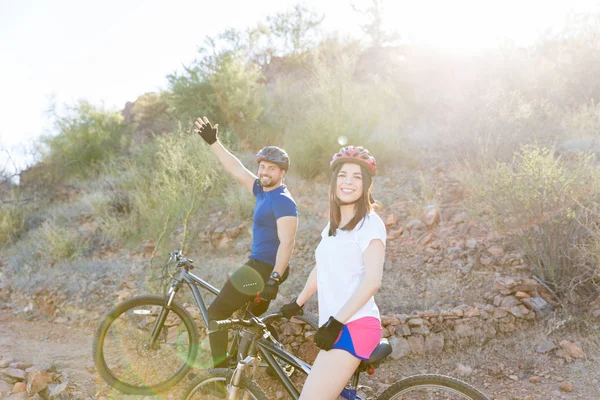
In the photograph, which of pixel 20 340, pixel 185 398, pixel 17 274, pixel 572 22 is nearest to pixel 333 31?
pixel 572 22

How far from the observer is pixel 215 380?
2.59m

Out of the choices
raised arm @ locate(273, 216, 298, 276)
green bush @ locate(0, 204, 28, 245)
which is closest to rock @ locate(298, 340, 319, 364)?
raised arm @ locate(273, 216, 298, 276)

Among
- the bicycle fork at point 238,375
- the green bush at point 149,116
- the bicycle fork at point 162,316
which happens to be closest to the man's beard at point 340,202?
the bicycle fork at point 238,375

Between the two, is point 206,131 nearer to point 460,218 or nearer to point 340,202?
point 340,202

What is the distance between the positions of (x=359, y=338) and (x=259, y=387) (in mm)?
639

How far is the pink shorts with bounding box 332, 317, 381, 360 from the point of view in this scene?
7.33 feet

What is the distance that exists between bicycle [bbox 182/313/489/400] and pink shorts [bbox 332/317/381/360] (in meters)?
0.04

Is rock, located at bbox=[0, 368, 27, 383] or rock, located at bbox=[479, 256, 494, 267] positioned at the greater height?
rock, located at bbox=[0, 368, 27, 383]

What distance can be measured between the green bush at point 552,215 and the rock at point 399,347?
2.06 m

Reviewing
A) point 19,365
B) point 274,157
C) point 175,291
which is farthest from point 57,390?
point 274,157

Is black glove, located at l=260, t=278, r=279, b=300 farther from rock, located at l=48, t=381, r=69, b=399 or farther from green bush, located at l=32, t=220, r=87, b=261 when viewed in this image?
green bush, located at l=32, t=220, r=87, b=261

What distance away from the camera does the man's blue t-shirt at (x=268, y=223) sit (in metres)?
3.51

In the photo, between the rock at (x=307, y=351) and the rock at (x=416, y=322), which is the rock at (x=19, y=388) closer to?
the rock at (x=307, y=351)

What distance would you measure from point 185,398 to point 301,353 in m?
2.06
